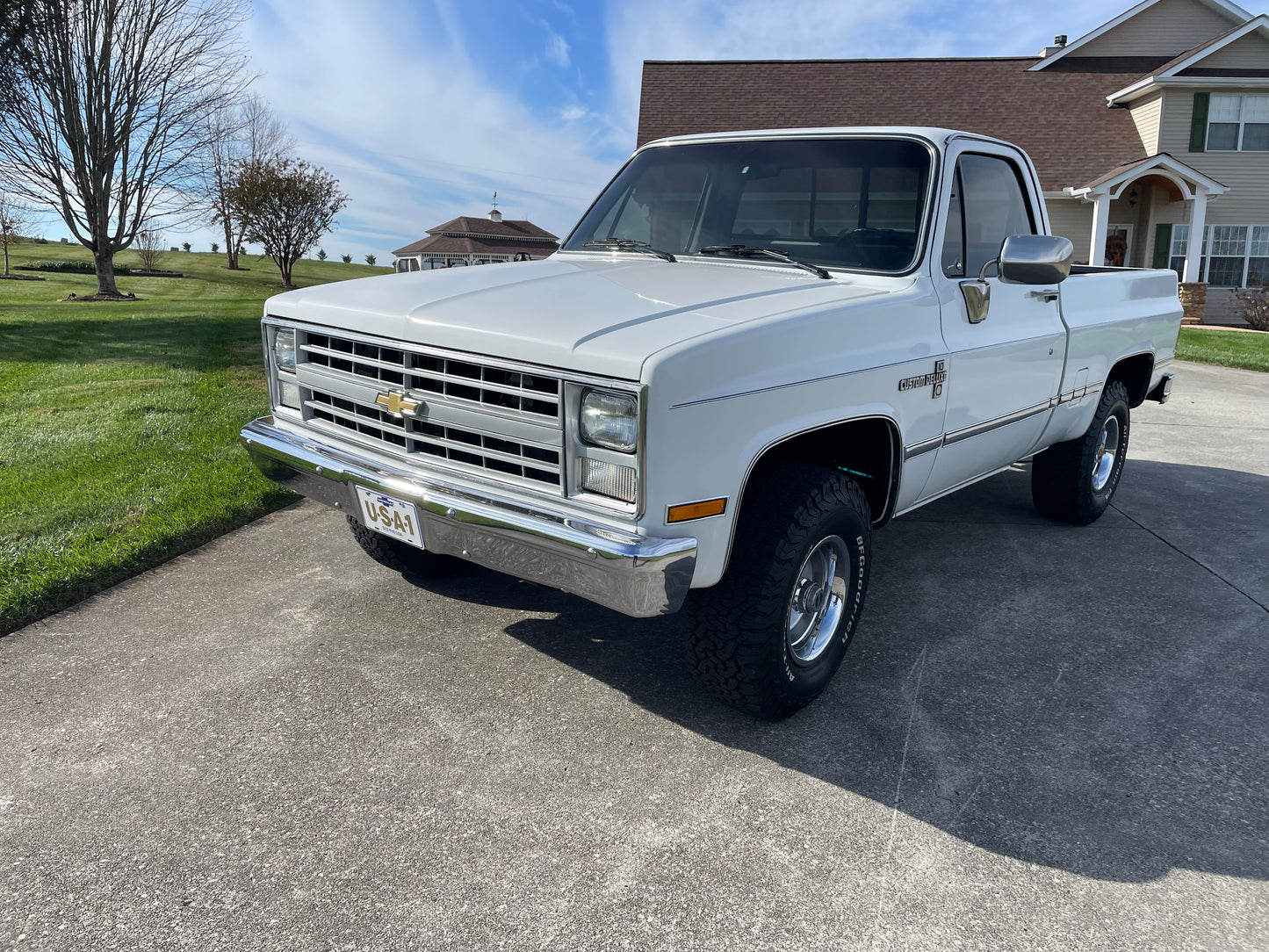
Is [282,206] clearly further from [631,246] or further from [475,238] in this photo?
[631,246]

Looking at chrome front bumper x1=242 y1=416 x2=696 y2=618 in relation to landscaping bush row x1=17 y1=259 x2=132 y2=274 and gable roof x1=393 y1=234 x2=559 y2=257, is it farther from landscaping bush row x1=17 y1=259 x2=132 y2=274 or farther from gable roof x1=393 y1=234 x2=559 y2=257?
gable roof x1=393 y1=234 x2=559 y2=257

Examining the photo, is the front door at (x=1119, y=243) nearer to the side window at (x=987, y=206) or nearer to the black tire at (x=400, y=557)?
the side window at (x=987, y=206)

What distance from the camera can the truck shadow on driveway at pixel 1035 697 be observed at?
2727 mm

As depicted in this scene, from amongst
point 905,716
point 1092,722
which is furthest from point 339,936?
point 1092,722

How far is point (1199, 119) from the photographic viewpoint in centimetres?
2173

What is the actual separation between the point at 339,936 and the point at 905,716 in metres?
1.99

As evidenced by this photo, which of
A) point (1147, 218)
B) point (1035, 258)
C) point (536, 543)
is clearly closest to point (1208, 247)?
point (1147, 218)

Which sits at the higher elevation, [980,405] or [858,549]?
[980,405]

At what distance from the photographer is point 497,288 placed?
3.37 meters

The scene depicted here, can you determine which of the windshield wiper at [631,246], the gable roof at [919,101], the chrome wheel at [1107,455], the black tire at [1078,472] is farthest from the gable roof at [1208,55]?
the windshield wiper at [631,246]

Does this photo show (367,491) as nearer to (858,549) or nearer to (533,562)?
(533,562)

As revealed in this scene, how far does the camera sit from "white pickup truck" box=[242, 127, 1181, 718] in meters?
2.67

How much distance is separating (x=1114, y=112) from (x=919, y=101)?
Answer: 4.83 meters

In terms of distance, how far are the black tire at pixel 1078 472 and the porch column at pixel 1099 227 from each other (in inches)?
706
